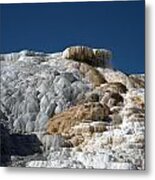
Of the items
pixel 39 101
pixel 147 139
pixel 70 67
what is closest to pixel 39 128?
pixel 39 101

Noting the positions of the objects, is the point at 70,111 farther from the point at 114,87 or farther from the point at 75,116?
the point at 114,87

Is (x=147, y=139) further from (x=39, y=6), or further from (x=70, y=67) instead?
(x=39, y=6)

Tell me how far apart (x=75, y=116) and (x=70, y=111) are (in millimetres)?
33

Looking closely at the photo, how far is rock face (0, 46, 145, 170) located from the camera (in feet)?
8.90

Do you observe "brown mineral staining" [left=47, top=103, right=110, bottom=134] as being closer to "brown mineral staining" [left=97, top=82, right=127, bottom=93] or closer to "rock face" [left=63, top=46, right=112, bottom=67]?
"brown mineral staining" [left=97, top=82, right=127, bottom=93]

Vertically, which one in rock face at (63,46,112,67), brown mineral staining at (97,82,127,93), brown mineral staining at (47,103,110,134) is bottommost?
brown mineral staining at (47,103,110,134)

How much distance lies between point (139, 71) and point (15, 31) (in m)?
0.59

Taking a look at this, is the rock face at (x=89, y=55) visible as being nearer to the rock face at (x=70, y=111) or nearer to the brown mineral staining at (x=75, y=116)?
the rock face at (x=70, y=111)

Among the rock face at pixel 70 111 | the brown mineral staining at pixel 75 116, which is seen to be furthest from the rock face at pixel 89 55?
the brown mineral staining at pixel 75 116

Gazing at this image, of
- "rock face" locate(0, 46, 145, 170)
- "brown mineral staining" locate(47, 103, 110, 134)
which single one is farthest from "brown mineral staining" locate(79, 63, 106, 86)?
"brown mineral staining" locate(47, 103, 110, 134)

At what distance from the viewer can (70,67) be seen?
9.22ft

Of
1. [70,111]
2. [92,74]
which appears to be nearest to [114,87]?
[92,74]

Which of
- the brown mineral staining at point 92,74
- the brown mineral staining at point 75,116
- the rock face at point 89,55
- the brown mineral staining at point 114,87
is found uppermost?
the rock face at point 89,55

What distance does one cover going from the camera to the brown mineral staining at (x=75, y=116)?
9.02 ft
